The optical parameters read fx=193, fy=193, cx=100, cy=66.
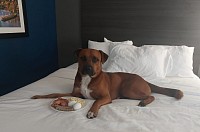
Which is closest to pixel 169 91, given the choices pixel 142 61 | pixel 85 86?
pixel 142 61

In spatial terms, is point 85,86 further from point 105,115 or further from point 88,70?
point 105,115

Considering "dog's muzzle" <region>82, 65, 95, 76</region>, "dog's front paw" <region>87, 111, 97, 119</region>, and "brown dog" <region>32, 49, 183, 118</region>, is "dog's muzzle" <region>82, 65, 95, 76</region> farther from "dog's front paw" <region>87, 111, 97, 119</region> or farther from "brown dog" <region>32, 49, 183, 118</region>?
"dog's front paw" <region>87, 111, 97, 119</region>

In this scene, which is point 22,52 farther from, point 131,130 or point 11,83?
point 131,130

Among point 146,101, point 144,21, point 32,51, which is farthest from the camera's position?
point 32,51

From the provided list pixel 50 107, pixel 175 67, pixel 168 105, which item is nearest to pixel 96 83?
pixel 50 107

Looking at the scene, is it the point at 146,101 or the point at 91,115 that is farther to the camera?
the point at 146,101

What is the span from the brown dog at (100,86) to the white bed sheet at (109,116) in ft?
0.20

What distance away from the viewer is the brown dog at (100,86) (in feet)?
5.03

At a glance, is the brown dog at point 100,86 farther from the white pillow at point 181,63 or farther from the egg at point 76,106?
the white pillow at point 181,63

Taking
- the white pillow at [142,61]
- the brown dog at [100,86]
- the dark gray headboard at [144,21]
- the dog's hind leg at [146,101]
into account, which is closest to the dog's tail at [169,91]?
the brown dog at [100,86]

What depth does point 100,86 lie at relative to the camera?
155cm

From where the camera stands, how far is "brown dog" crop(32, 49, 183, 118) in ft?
5.03

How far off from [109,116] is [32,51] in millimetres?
1990

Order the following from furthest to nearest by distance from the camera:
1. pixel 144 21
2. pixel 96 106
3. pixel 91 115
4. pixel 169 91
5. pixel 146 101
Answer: pixel 144 21 < pixel 169 91 < pixel 146 101 < pixel 96 106 < pixel 91 115
